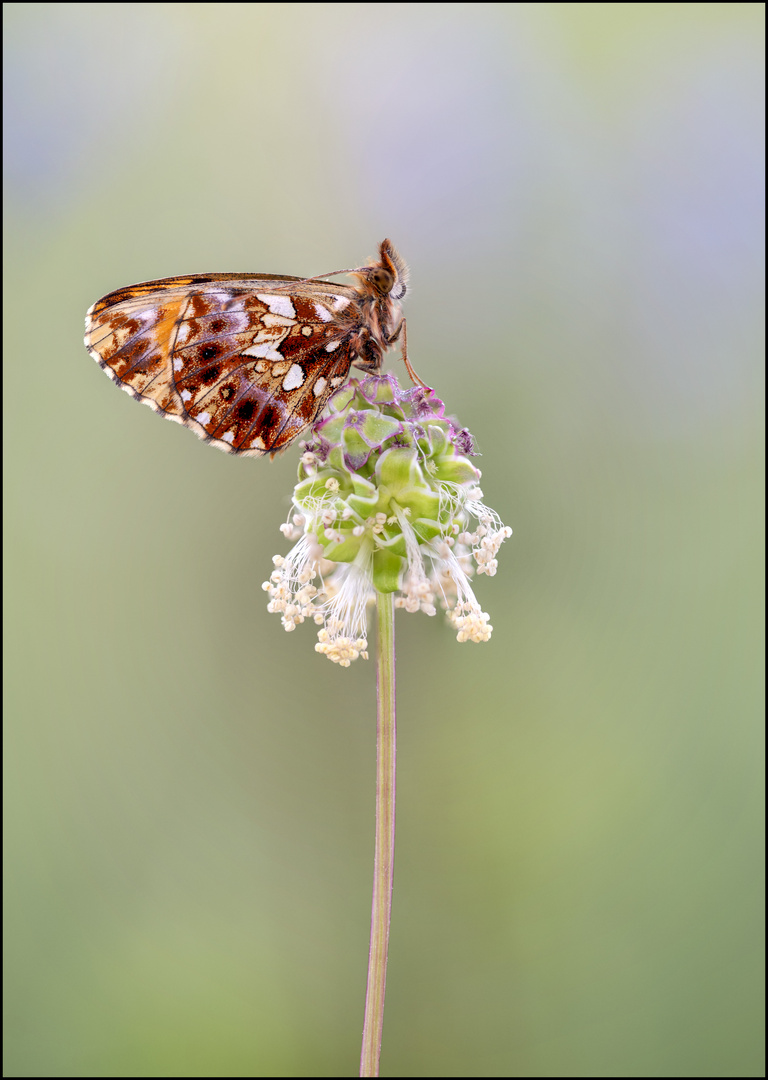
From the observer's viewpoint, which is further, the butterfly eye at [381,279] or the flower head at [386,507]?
the butterfly eye at [381,279]

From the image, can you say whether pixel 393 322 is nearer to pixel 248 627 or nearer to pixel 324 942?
pixel 248 627

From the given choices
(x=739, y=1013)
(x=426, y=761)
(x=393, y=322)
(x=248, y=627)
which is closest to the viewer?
(x=393, y=322)

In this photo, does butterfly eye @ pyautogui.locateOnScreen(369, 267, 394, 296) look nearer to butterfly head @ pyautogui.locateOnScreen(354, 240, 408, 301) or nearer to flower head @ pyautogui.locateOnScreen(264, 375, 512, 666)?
butterfly head @ pyautogui.locateOnScreen(354, 240, 408, 301)

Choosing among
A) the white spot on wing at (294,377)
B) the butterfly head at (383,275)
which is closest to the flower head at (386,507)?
the white spot on wing at (294,377)

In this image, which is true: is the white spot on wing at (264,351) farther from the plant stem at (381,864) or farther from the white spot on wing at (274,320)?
the plant stem at (381,864)

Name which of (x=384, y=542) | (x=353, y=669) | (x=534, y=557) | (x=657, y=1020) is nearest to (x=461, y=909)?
(x=657, y=1020)

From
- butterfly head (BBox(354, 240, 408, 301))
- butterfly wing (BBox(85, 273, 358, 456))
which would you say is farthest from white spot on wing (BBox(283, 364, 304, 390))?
butterfly head (BBox(354, 240, 408, 301))

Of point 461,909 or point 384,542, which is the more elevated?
point 384,542

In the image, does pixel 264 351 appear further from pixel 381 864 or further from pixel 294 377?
pixel 381 864
